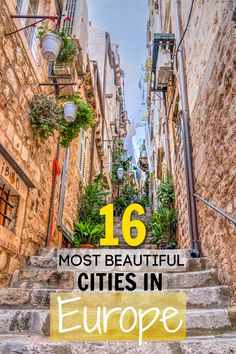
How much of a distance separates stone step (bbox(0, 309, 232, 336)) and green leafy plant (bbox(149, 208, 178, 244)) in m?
4.52

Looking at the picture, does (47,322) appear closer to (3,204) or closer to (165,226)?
(3,204)

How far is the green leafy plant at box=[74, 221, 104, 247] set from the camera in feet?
24.4

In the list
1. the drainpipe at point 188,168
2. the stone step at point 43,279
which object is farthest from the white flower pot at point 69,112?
the stone step at point 43,279

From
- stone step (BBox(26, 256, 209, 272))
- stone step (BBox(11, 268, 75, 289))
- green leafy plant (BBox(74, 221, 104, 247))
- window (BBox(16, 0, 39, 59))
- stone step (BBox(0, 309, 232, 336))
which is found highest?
window (BBox(16, 0, 39, 59))

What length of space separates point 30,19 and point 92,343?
16.5 ft

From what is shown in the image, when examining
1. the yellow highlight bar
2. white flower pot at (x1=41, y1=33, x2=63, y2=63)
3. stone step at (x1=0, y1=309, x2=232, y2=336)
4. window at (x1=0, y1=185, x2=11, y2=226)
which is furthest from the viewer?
white flower pot at (x1=41, y1=33, x2=63, y2=63)

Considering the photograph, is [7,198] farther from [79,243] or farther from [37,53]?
[79,243]

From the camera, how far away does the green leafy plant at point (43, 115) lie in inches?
182

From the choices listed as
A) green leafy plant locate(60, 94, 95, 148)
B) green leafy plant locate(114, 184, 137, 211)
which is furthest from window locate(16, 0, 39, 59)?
green leafy plant locate(114, 184, 137, 211)

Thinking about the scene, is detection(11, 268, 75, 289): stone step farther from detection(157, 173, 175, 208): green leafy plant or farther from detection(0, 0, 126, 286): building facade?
detection(157, 173, 175, 208): green leafy plant

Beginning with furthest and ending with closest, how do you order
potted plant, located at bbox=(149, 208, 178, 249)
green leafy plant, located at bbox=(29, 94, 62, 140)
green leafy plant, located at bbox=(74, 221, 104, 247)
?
1. green leafy plant, located at bbox=(74, 221, 104, 247)
2. potted plant, located at bbox=(149, 208, 178, 249)
3. green leafy plant, located at bbox=(29, 94, 62, 140)

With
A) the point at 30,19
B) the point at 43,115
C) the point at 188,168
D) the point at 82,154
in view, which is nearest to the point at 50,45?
the point at 43,115

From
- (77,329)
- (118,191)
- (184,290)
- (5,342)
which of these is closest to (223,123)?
(184,290)

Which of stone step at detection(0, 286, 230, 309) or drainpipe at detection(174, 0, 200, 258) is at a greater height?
drainpipe at detection(174, 0, 200, 258)
